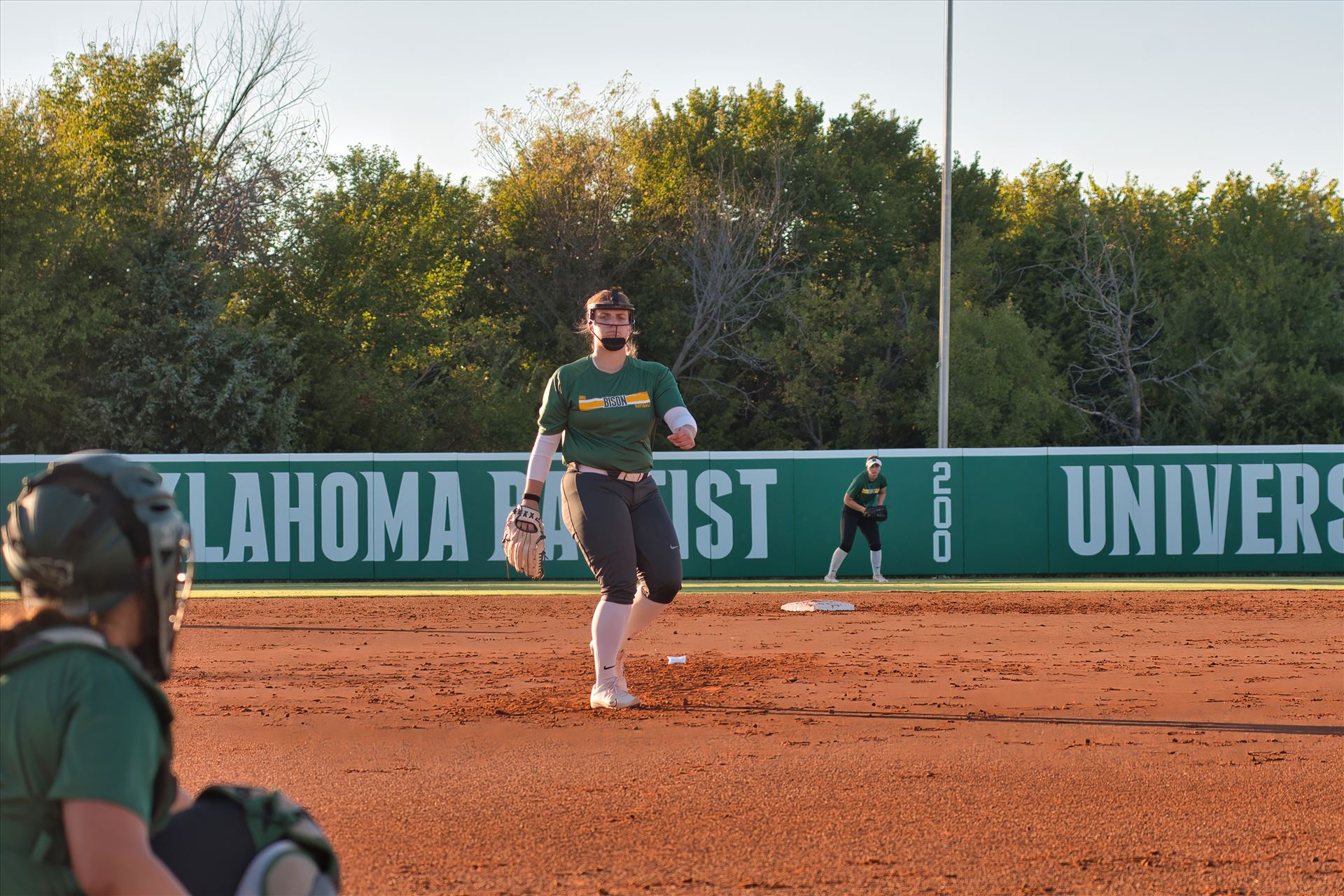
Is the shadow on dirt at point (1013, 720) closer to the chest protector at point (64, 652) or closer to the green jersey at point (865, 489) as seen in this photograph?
the chest protector at point (64, 652)

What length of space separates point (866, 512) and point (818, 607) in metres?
4.39

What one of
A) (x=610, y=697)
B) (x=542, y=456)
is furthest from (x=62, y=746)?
(x=610, y=697)

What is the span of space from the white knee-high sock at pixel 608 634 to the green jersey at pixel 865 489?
1135 centimetres

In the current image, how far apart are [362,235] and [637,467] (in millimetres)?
34536

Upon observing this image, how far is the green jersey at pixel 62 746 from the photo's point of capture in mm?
1983

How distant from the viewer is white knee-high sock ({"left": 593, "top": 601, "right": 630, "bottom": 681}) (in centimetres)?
712

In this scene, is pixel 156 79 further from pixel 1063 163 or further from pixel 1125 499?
pixel 1063 163

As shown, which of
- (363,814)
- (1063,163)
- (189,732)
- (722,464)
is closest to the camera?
(363,814)

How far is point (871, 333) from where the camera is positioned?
41406mm

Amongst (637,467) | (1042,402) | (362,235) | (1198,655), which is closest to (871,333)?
(1042,402)

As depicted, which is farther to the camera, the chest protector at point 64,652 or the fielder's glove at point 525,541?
the fielder's glove at point 525,541

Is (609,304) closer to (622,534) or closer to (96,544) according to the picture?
(622,534)

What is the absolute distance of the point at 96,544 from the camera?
6.98 feet

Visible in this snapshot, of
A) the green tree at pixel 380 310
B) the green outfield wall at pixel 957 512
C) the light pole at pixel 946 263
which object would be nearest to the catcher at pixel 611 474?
the green outfield wall at pixel 957 512
